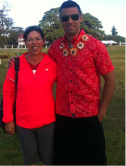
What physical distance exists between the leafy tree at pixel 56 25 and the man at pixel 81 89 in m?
28.3

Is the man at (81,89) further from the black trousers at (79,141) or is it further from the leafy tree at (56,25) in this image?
the leafy tree at (56,25)

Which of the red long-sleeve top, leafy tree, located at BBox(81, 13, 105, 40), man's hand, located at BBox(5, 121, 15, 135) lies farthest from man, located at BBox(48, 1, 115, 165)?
leafy tree, located at BBox(81, 13, 105, 40)

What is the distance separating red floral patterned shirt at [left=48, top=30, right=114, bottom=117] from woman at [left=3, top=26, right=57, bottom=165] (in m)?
0.18

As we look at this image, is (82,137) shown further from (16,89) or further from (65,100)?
(16,89)

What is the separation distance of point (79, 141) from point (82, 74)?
784mm

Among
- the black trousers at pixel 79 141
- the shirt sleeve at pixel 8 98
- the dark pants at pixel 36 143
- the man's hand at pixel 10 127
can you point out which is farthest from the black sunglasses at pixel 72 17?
the man's hand at pixel 10 127

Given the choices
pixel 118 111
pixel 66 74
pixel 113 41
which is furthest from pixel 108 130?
pixel 113 41

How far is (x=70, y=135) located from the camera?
2492 mm

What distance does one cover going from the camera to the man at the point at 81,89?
237cm

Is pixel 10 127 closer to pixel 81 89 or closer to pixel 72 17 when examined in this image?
pixel 81 89

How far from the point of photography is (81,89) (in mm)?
2393

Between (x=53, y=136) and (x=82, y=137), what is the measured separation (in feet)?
1.20

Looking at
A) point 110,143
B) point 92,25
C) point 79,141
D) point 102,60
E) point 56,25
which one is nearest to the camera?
point 102,60

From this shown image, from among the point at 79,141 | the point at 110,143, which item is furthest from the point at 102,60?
the point at 110,143
